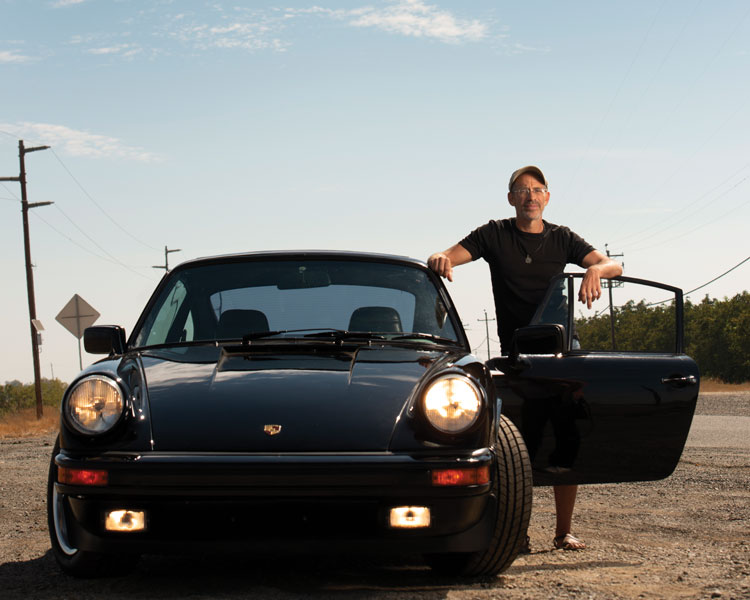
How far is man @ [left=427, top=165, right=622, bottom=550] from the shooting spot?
589 cm

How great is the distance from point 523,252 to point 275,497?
275 centimetres

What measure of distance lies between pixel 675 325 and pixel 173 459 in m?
3.07

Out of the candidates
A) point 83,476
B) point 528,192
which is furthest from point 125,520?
point 528,192

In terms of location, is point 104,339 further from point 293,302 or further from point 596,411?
point 596,411

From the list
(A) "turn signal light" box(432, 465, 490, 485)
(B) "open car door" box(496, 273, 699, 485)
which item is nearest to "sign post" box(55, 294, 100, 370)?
(B) "open car door" box(496, 273, 699, 485)

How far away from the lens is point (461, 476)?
382 cm

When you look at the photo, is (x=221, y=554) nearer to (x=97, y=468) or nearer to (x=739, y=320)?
(x=97, y=468)

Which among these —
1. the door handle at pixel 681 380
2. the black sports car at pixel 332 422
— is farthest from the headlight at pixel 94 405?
the door handle at pixel 681 380

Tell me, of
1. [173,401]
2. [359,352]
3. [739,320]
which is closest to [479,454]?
[359,352]

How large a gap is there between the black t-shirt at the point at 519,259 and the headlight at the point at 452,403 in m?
1.82

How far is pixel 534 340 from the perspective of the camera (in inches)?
189

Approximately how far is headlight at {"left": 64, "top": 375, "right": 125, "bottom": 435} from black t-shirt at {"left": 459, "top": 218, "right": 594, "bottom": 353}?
2.56m

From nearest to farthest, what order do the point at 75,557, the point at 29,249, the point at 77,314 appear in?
the point at 75,557 → the point at 77,314 → the point at 29,249

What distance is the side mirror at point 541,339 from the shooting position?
4.72 m
